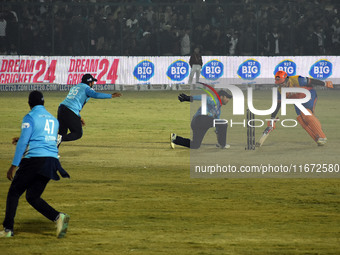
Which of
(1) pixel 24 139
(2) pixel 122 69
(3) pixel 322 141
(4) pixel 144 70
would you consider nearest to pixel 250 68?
(4) pixel 144 70

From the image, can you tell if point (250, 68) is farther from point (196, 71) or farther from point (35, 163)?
point (35, 163)

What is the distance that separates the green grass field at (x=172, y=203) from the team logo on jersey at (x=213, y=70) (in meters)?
14.9

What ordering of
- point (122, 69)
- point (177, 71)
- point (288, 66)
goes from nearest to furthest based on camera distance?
point (122, 69) → point (177, 71) → point (288, 66)

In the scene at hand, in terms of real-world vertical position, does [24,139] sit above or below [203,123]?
above

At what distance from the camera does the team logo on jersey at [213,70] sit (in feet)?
117

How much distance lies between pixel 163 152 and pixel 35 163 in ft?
28.3

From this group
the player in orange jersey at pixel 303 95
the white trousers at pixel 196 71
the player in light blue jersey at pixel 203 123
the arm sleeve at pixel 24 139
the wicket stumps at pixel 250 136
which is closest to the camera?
the arm sleeve at pixel 24 139

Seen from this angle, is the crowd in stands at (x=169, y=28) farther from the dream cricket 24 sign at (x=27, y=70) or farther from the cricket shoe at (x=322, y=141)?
the cricket shoe at (x=322, y=141)

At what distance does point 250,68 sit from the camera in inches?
1411

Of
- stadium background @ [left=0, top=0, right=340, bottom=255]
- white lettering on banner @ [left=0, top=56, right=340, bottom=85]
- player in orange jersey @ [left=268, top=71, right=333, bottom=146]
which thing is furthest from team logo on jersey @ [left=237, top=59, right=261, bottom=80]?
player in orange jersey @ [left=268, top=71, right=333, bottom=146]

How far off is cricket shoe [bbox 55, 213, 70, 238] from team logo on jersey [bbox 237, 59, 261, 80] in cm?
2732

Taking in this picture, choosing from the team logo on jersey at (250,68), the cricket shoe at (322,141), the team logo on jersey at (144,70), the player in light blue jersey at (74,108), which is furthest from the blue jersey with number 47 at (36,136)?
the team logo on jersey at (250,68)

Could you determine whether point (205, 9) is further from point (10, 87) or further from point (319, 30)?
point (10, 87)

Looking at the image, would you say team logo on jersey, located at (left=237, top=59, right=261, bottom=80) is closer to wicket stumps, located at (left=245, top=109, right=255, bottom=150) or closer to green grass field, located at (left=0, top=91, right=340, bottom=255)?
green grass field, located at (left=0, top=91, right=340, bottom=255)
